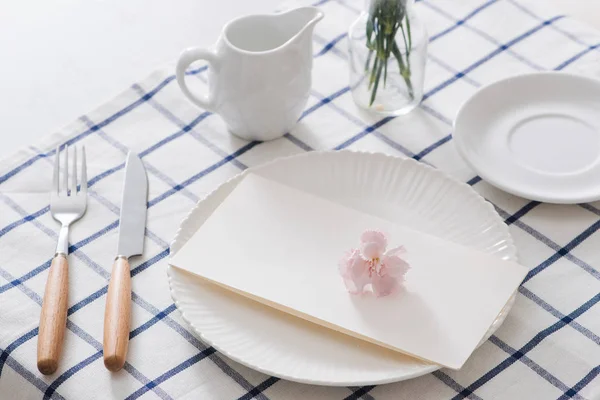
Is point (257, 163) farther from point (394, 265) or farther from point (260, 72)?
point (394, 265)

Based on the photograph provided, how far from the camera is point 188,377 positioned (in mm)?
864

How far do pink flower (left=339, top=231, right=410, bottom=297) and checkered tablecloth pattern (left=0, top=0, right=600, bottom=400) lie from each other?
0.33 ft

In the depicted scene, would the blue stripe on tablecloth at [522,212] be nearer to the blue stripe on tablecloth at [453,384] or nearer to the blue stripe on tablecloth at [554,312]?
the blue stripe on tablecloth at [554,312]

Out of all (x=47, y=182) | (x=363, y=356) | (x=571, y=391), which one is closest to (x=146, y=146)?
(x=47, y=182)

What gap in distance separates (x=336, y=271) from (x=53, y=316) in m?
0.29

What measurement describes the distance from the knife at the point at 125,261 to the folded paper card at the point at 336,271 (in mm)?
63

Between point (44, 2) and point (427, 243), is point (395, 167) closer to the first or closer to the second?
point (427, 243)

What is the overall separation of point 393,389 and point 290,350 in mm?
106

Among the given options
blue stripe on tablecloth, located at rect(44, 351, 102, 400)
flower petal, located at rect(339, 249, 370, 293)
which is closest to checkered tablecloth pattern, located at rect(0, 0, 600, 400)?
blue stripe on tablecloth, located at rect(44, 351, 102, 400)

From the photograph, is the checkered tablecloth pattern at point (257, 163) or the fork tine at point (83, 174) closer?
the checkered tablecloth pattern at point (257, 163)

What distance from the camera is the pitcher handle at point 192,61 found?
3.54 ft

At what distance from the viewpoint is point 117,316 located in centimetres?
89

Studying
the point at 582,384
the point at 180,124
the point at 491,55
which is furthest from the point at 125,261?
the point at 491,55

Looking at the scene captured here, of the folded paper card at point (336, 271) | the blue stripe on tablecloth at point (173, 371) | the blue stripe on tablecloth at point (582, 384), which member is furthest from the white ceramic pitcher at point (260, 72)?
the blue stripe on tablecloth at point (582, 384)
